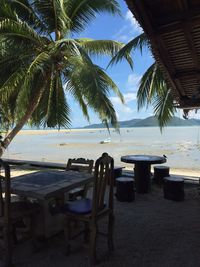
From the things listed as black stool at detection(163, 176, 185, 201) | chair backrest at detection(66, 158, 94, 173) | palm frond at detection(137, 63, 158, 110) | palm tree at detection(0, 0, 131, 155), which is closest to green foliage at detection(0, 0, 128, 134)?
palm tree at detection(0, 0, 131, 155)

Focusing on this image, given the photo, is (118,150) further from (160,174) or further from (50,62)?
(50,62)

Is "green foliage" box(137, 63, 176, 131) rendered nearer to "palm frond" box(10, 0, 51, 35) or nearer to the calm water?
the calm water

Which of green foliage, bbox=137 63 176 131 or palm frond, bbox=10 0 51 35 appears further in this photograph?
green foliage, bbox=137 63 176 131

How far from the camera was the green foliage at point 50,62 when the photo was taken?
5809mm

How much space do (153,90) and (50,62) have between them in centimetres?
293

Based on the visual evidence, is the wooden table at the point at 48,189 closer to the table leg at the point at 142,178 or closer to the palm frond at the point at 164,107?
the table leg at the point at 142,178

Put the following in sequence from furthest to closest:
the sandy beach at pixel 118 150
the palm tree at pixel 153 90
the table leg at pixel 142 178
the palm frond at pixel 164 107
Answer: the sandy beach at pixel 118 150
the palm frond at pixel 164 107
the palm tree at pixel 153 90
the table leg at pixel 142 178

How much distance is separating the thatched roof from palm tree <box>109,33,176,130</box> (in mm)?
3019

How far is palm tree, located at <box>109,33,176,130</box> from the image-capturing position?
687cm

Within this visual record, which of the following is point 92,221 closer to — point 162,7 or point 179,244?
point 179,244

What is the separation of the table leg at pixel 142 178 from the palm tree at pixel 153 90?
7.65 ft

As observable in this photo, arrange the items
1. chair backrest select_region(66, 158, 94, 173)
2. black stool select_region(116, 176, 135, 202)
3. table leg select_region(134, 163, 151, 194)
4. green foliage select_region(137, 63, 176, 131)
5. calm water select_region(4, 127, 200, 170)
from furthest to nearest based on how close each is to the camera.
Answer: calm water select_region(4, 127, 200, 170), green foliage select_region(137, 63, 176, 131), table leg select_region(134, 163, 151, 194), black stool select_region(116, 176, 135, 202), chair backrest select_region(66, 158, 94, 173)

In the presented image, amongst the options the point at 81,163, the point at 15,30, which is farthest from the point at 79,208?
the point at 15,30

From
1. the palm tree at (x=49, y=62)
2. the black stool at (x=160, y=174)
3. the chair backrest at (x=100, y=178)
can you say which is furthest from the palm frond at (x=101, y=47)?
the chair backrest at (x=100, y=178)
